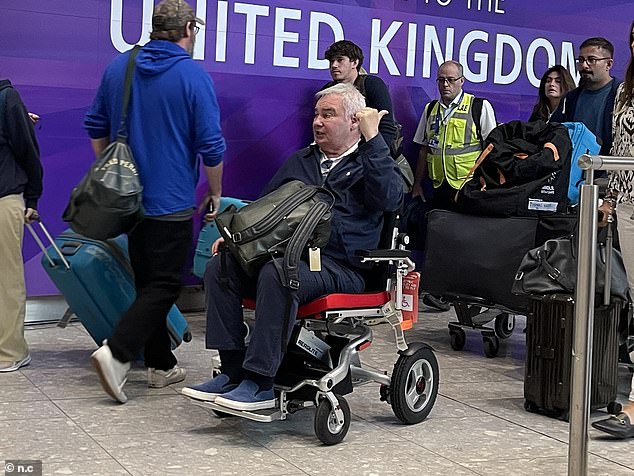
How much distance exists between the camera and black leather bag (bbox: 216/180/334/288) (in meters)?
3.95

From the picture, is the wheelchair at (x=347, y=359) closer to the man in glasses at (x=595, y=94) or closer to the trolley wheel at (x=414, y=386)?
the trolley wheel at (x=414, y=386)

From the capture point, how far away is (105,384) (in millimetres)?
4301

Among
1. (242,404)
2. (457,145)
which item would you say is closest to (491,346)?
(457,145)

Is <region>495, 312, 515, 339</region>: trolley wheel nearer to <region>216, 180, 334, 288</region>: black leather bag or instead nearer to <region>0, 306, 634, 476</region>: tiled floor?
<region>0, 306, 634, 476</region>: tiled floor

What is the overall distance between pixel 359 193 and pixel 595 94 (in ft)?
8.20

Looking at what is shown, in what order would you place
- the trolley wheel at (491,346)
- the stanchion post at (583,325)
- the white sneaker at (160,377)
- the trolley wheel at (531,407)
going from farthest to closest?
the trolley wheel at (491,346)
the white sneaker at (160,377)
the trolley wheel at (531,407)
the stanchion post at (583,325)

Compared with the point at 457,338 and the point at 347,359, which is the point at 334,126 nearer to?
the point at 347,359

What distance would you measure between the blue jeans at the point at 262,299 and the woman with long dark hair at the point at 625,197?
39.9 inches

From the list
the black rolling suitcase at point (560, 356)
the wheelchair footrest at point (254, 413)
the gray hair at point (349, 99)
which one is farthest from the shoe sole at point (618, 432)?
the gray hair at point (349, 99)

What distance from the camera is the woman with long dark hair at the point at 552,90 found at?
6.92m

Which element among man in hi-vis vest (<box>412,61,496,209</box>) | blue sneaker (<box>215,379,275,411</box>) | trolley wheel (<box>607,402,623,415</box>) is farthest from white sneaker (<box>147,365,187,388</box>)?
man in hi-vis vest (<box>412,61,496,209</box>)

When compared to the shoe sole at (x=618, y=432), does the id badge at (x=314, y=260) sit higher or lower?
higher

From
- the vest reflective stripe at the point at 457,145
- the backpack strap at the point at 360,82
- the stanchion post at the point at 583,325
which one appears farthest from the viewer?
the vest reflective stripe at the point at 457,145

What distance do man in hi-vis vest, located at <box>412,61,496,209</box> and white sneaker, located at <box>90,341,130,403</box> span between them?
3110mm
